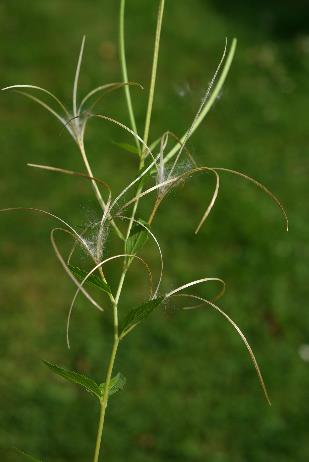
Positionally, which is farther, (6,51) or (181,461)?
(6,51)

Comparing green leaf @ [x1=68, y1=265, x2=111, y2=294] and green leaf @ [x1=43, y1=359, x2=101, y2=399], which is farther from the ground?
green leaf @ [x1=68, y1=265, x2=111, y2=294]

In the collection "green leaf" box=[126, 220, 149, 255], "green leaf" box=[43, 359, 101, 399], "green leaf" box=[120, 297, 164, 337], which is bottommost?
"green leaf" box=[43, 359, 101, 399]

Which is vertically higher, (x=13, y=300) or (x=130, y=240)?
(x=130, y=240)

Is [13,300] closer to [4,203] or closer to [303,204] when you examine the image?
[4,203]

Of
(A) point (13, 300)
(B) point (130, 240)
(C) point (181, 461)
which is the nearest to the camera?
(B) point (130, 240)

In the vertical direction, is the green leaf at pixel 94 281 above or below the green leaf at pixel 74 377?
above

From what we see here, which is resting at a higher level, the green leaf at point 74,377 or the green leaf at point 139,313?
the green leaf at point 139,313

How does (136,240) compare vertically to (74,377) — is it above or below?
above

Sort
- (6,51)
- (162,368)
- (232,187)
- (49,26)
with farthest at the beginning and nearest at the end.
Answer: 1. (49,26)
2. (6,51)
3. (232,187)
4. (162,368)

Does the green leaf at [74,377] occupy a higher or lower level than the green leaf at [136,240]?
lower

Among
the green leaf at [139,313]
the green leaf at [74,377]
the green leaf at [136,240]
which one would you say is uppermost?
the green leaf at [136,240]

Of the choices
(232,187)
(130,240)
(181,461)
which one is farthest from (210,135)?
(130,240)
